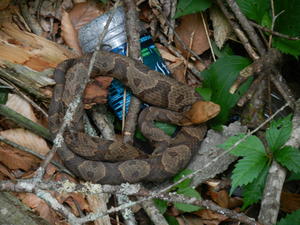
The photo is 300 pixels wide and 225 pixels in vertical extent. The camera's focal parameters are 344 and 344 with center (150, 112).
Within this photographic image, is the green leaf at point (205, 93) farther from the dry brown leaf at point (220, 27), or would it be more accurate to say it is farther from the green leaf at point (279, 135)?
the green leaf at point (279, 135)

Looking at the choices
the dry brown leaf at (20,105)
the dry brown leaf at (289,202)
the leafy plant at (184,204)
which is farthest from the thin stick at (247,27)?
the dry brown leaf at (20,105)

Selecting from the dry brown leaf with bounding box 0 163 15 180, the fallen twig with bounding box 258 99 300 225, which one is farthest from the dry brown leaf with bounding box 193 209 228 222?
the dry brown leaf with bounding box 0 163 15 180

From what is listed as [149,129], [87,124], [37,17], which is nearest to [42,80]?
[87,124]

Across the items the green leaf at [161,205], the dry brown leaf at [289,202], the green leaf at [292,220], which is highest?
the green leaf at [161,205]

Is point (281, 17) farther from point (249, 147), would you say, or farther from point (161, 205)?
point (161, 205)

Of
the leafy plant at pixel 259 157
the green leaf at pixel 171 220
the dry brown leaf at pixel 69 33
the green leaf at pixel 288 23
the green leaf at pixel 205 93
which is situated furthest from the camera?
the dry brown leaf at pixel 69 33

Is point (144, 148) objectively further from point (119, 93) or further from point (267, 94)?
point (267, 94)
